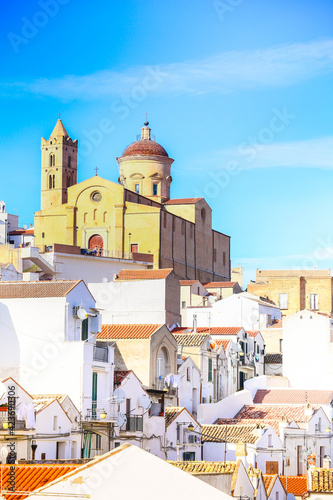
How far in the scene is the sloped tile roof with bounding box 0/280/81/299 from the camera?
3822cm

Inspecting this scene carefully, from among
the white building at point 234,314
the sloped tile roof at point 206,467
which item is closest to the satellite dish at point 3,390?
the sloped tile roof at point 206,467

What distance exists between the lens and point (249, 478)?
31688mm

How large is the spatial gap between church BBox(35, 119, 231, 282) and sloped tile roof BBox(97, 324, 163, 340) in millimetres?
31500

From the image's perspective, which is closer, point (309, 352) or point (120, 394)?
point (120, 394)

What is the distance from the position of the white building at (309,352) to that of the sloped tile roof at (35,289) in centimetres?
2087

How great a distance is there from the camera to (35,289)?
38750 mm

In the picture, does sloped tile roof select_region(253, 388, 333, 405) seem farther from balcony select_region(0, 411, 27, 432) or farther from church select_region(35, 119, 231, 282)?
church select_region(35, 119, 231, 282)

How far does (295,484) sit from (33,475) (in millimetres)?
16763

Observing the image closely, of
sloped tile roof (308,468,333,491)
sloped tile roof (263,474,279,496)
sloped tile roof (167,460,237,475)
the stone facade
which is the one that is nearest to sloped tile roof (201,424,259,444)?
sloped tile roof (263,474,279,496)

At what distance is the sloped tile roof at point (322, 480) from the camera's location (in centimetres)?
3278

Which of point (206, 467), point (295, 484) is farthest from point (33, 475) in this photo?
point (295, 484)

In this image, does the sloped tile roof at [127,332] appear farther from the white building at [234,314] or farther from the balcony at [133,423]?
the white building at [234,314]

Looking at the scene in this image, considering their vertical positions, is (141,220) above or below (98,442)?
above

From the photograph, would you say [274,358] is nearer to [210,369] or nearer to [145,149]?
[210,369]
